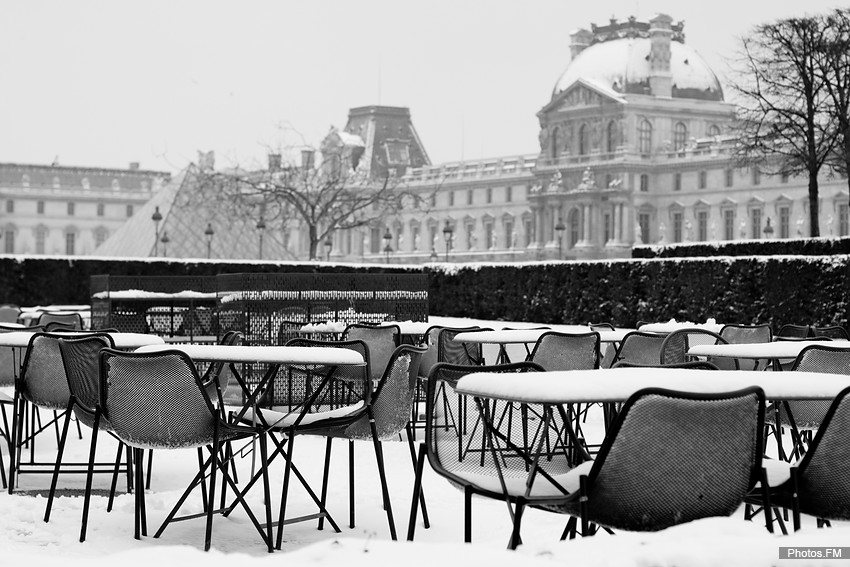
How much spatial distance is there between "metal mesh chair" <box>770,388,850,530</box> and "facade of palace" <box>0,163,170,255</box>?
99410mm

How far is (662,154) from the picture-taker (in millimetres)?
74562

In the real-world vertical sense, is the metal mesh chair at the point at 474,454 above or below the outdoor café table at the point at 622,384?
below

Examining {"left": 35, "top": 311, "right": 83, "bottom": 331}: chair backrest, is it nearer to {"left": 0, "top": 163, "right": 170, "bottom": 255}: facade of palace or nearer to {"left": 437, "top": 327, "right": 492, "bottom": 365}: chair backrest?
{"left": 437, "top": 327, "right": 492, "bottom": 365}: chair backrest

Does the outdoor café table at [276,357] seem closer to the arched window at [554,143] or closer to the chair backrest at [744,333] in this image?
the chair backrest at [744,333]

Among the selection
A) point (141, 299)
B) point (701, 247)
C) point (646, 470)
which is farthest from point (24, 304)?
point (646, 470)

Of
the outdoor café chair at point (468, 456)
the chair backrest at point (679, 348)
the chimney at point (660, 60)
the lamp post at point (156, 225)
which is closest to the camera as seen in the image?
the outdoor café chair at point (468, 456)

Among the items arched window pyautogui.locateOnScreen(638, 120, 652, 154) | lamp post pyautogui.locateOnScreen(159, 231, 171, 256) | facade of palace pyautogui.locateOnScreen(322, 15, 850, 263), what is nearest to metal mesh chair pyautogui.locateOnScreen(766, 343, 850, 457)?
lamp post pyautogui.locateOnScreen(159, 231, 171, 256)

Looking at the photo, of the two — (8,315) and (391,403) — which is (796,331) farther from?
(8,315)

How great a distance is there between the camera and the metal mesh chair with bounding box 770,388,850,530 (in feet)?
12.5

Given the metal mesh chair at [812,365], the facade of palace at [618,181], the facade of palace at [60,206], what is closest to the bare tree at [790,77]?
the facade of palace at [618,181]

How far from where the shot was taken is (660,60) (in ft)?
253

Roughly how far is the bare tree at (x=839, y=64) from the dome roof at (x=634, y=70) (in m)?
39.8

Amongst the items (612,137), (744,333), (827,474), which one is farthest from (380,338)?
(612,137)

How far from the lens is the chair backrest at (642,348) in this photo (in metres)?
8.18
